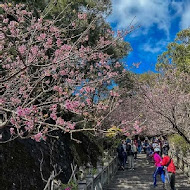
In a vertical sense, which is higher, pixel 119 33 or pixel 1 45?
pixel 119 33

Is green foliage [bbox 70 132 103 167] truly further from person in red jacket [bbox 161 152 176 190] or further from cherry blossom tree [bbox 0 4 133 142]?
cherry blossom tree [bbox 0 4 133 142]

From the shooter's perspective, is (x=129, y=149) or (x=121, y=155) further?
(x=121, y=155)

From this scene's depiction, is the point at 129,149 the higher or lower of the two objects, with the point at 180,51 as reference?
lower

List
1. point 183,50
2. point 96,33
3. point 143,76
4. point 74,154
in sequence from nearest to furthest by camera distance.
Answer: point 74,154 → point 96,33 → point 183,50 → point 143,76

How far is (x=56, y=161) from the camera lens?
10.2 meters

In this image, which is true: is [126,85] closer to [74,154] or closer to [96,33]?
[96,33]

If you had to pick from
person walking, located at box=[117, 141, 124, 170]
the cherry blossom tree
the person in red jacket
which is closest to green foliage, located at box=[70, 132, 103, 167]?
person walking, located at box=[117, 141, 124, 170]

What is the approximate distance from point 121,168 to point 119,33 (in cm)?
1385

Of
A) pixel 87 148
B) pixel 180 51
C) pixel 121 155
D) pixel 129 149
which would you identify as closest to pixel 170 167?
pixel 87 148

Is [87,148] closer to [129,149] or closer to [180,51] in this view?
[129,149]

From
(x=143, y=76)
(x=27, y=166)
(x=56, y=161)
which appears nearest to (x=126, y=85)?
(x=56, y=161)

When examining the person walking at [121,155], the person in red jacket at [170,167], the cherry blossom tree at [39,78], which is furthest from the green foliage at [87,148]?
the cherry blossom tree at [39,78]

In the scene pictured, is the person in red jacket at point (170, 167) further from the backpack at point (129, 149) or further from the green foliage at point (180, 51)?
the green foliage at point (180, 51)

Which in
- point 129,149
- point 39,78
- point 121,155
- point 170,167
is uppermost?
point 39,78
